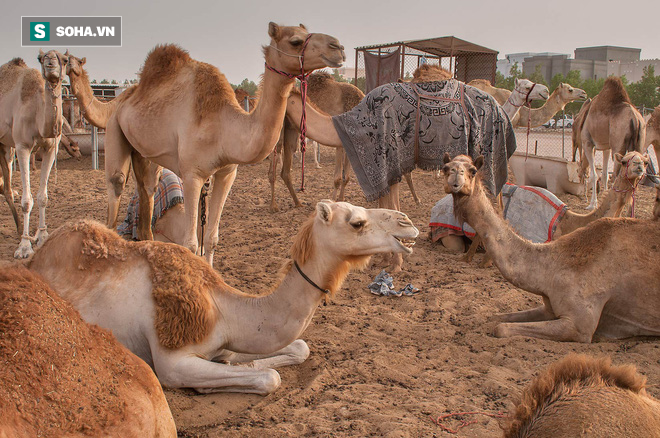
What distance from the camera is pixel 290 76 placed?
4.78 meters

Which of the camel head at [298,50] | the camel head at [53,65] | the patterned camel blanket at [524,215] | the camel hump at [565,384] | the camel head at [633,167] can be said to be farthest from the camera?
the patterned camel blanket at [524,215]

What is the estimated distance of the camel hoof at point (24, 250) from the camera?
657cm

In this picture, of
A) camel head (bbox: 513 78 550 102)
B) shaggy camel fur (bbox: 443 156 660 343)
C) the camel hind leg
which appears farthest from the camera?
camel head (bbox: 513 78 550 102)

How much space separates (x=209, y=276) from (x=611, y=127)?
8.85 metres

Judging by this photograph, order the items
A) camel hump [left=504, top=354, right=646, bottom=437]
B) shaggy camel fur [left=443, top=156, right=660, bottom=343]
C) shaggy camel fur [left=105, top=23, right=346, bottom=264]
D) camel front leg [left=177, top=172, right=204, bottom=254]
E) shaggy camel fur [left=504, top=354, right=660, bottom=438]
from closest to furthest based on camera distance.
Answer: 1. shaggy camel fur [left=504, top=354, right=660, bottom=438]
2. camel hump [left=504, top=354, right=646, bottom=437]
3. shaggy camel fur [left=443, top=156, right=660, bottom=343]
4. shaggy camel fur [left=105, top=23, right=346, bottom=264]
5. camel front leg [left=177, top=172, right=204, bottom=254]

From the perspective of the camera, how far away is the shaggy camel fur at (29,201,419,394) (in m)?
3.27

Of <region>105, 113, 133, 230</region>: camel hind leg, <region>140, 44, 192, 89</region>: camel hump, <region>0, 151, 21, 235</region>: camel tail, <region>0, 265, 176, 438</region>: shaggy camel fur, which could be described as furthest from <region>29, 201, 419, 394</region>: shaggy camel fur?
<region>0, 151, 21, 235</region>: camel tail

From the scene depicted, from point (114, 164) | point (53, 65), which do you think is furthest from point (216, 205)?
point (53, 65)

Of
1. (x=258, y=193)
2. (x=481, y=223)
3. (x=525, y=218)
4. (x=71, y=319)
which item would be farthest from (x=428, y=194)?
(x=71, y=319)

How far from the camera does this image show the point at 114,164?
20.1 ft

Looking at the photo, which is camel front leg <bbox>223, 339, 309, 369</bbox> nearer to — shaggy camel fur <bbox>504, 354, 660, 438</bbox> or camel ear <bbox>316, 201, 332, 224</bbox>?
camel ear <bbox>316, 201, 332, 224</bbox>

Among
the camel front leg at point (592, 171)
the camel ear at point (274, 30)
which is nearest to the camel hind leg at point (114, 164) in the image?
the camel ear at point (274, 30)

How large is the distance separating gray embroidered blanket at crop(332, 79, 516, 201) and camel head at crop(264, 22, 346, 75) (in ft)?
3.47

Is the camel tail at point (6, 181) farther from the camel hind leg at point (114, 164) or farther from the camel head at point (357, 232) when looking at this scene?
the camel head at point (357, 232)
